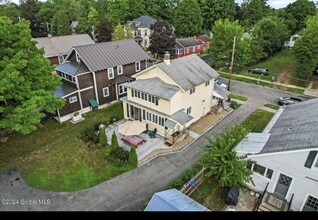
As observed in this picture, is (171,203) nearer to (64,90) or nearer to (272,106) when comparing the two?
(64,90)

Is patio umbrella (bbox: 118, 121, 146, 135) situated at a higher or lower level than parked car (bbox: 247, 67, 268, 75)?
lower

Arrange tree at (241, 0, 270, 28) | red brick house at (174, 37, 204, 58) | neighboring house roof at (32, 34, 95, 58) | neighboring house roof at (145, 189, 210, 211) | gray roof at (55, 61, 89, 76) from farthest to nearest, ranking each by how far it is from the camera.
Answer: tree at (241, 0, 270, 28) → red brick house at (174, 37, 204, 58) → neighboring house roof at (32, 34, 95, 58) → gray roof at (55, 61, 89, 76) → neighboring house roof at (145, 189, 210, 211)

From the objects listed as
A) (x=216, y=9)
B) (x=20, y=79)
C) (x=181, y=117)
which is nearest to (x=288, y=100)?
(x=181, y=117)

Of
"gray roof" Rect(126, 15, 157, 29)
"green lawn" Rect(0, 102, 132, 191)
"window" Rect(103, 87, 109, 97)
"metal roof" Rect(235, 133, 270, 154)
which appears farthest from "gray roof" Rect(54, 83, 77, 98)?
"gray roof" Rect(126, 15, 157, 29)

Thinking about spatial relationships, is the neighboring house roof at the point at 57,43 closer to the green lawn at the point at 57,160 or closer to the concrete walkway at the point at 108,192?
the green lawn at the point at 57,160

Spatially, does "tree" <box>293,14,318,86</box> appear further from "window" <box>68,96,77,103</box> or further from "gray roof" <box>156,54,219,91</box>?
"window" <box>68,96,77,103</box>
